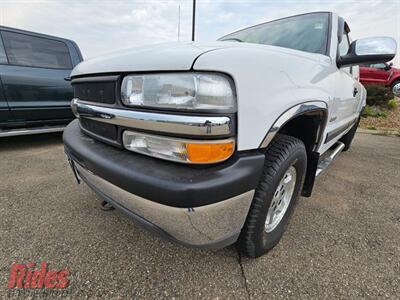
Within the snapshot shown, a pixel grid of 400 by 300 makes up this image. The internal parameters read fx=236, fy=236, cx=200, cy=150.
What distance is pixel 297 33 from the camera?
82.0 inches

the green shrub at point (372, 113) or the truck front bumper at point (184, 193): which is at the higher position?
the truck front bumper at point (184, 193)

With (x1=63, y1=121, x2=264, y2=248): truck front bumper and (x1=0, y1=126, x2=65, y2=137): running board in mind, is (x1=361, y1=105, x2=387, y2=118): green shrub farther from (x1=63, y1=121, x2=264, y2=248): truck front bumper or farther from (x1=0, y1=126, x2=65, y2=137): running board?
(x1=0, y1=126, x2=65, y2=137): running board

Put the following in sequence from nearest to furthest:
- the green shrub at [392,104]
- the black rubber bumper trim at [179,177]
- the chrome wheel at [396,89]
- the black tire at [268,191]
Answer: the black rubber bumper trim at [179,177] < the black tire at [268,191] < the green shrub at [392,104] < the chrome wheel at [396,89]

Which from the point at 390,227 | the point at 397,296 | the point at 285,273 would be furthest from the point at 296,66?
the point at 390,227

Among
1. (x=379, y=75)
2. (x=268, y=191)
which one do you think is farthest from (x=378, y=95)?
(x=268, y=191)

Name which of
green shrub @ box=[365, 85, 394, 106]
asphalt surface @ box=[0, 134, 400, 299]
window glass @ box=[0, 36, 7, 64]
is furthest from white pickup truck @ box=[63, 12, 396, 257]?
green shrub @ box=[365, 85, 394, 106]

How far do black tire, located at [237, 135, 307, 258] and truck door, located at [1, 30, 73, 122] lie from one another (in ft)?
11.9

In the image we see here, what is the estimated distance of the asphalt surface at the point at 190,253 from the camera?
1.33 metres

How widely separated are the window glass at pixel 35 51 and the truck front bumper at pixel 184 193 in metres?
3.29

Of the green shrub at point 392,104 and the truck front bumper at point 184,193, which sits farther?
the green shrub at point 392,104

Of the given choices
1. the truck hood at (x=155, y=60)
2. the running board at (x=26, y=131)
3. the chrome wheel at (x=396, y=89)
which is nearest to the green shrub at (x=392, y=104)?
the chrome wheel at (x=396, y=89)

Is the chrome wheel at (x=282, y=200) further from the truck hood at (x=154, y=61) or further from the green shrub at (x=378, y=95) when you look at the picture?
the green shrub at (x=378, y=95)

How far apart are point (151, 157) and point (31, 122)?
339 centimetres

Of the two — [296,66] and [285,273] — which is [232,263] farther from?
[296,66]
